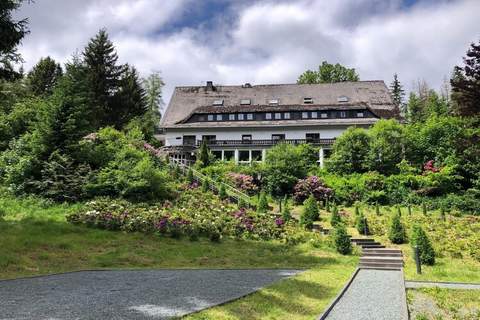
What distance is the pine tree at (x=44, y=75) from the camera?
5197cm

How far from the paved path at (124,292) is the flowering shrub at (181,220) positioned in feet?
18.8

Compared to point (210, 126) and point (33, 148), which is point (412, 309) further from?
point (210, 126)

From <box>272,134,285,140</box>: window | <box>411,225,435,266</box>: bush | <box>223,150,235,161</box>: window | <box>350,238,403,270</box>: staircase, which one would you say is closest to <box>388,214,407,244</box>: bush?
<box>350,238,403,270</box>: staircase

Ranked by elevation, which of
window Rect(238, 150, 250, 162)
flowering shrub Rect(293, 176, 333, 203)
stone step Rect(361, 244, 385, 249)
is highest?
window Rect(238, 150, 250, 162)

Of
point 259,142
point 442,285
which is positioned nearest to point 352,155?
point 259,142

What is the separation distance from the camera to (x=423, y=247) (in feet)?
51.5

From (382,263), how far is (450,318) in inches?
284

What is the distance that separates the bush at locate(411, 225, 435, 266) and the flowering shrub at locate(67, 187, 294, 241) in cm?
630

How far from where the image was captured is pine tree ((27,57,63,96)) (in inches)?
2046

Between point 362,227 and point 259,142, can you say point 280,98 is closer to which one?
point 259,142

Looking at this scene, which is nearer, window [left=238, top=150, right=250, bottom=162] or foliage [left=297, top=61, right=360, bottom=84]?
window [left=238, top=150, right=250, bottom=162]

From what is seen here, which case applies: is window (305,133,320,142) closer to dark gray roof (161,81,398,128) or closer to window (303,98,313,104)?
dark gray roof (161,81,398,128)

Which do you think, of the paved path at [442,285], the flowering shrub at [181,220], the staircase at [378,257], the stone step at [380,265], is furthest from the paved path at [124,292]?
the flowering shrub at [181,220]

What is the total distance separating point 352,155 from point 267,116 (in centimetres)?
1445
